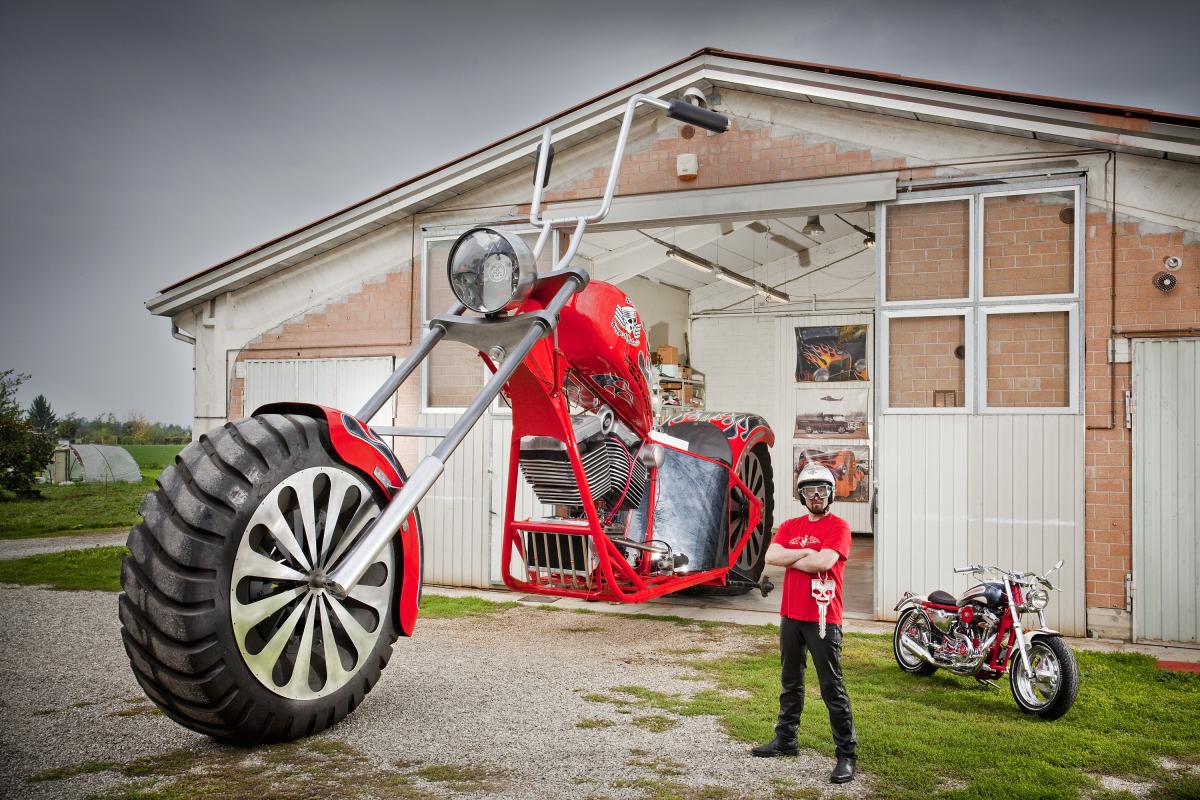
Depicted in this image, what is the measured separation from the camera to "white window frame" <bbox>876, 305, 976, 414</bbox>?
7.35 m

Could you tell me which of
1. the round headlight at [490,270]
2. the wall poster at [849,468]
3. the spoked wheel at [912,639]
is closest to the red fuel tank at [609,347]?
the round headlight at [490,270]

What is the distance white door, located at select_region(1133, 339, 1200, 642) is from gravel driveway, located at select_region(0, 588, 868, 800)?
300cm

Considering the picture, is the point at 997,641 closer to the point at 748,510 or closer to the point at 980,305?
the point at 748,510

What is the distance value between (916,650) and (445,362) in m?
5.54

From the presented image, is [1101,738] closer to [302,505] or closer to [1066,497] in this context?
[1066,497]

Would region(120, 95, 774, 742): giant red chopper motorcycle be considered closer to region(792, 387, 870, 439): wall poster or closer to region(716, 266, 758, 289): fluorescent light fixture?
region(716, 266, 758, 289): fluorescent light fixture

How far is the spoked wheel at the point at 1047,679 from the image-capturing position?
4.64m

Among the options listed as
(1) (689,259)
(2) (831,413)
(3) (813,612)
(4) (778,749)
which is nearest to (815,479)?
(3) (813,612)

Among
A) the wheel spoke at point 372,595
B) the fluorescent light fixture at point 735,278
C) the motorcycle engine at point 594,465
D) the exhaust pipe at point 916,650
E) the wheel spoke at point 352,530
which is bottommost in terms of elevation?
the exhaust pipe at point 916,650

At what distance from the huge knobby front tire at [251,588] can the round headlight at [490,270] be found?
0.98 metres

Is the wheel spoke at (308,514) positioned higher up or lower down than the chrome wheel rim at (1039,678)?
higher up

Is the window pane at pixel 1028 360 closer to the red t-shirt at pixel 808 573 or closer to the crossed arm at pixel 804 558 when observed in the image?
the red t-shirt at pixel 808 573

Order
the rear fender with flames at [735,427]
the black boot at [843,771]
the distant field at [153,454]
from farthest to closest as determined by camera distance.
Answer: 1. the distant field at [153,454]
2. the rear fender with flames at [735,427]
3. the black boot at [843,771]

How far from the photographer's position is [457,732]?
14.5 feet
